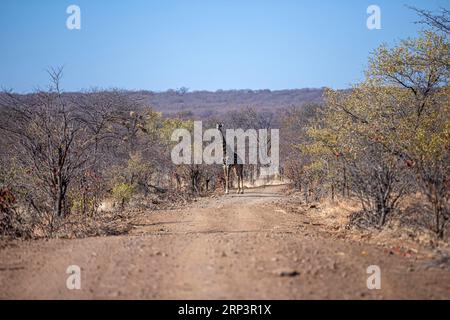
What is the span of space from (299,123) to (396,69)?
31.9 m

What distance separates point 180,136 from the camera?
1070 inches

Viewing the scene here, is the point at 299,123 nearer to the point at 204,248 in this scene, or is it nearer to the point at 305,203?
the point at 305,203

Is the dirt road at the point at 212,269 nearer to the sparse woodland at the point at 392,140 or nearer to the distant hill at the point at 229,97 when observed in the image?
the sparse woodland at the point at 392,140

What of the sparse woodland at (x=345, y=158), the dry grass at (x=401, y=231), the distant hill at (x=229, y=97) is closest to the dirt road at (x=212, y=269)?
the dry grass at (x=401, y=231)

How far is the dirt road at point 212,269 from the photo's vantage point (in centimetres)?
561

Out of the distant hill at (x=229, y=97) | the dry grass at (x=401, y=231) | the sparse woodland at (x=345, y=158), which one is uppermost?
the distant hill at (x=229, y=97)

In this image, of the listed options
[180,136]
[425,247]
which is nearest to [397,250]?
[425,247]

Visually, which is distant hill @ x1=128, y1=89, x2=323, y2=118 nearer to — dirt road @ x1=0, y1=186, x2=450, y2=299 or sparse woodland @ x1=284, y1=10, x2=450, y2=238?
sparse woodland @ x1=284, y1=10, x2=450, y2=238

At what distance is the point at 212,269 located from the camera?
636 centimetres

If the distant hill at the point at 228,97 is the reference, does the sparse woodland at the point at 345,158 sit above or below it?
below

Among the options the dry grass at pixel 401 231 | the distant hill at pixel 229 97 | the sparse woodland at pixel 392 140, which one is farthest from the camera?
the distant hill at pixel 229 97

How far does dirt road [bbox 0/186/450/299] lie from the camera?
18.4ft

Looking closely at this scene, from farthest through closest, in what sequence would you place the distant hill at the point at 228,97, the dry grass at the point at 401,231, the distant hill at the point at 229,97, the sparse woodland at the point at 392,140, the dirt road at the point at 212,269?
the distant hill at the point at 228,97
the distant hill at the point at 229,97
the sparse woodland at the point at 392,140
the dry grass at the point at 401,231
the dirt road at the point at 212,269

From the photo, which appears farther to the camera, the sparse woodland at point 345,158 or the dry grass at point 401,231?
the sparse woodland at point 345,158
